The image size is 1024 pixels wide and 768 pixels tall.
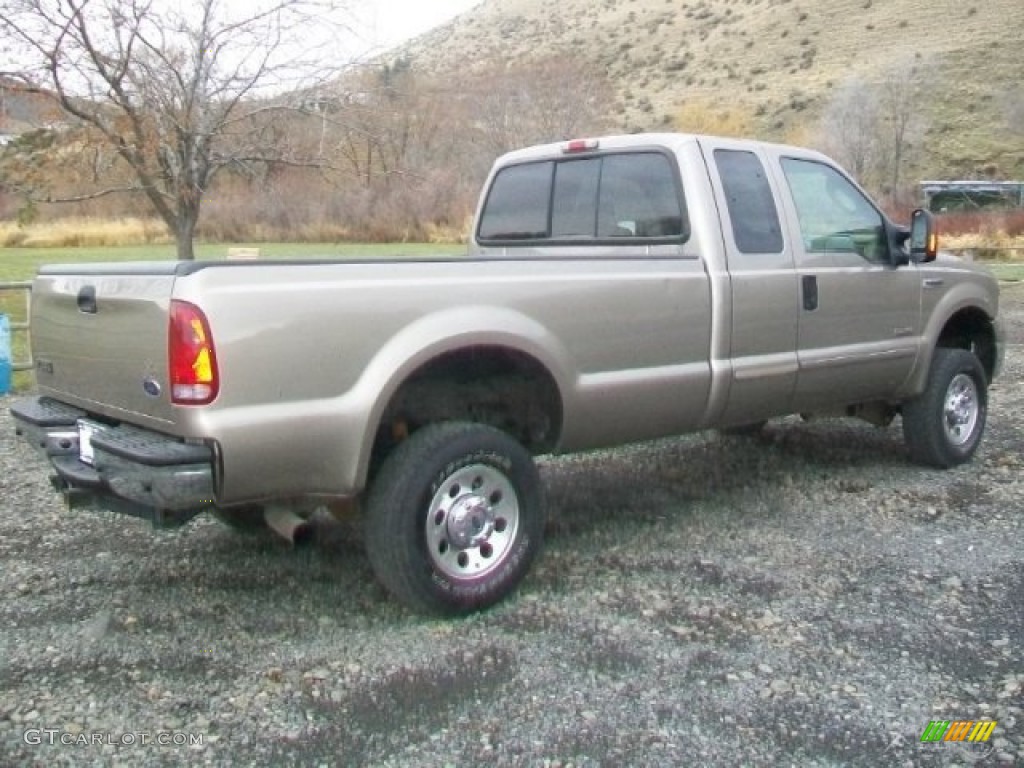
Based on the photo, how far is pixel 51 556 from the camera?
5.02 meters

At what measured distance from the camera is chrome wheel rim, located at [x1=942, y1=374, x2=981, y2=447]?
21.5ft

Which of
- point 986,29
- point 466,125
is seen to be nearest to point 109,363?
point 466,125

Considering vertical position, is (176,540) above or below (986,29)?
below

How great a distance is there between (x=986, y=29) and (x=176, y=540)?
59.3m

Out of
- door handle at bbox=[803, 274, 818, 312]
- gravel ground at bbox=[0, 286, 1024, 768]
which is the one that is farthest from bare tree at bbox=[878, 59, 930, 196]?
gravel ground at bbox=[0, 286, 1024, 768]

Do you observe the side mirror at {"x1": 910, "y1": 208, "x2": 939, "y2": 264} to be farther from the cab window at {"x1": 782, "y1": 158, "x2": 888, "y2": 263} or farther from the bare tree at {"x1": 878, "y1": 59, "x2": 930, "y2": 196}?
the bare tree at {"x1": 878, "y1": 59, "x2": 930, "y2": 196}

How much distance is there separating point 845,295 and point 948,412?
1.39m

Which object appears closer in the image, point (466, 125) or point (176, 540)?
point (176, 540)

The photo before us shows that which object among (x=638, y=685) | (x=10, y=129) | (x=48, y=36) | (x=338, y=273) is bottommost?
(x=638, y=685)

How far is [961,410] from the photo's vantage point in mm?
6664

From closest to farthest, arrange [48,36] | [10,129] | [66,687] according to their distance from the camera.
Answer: [66,687] → [48,36] → [10,129]

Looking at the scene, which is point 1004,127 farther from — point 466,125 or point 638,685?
point 638,685

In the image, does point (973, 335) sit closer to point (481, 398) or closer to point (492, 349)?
point (481, 398)

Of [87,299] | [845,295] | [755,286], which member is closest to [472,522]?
[87,299]
